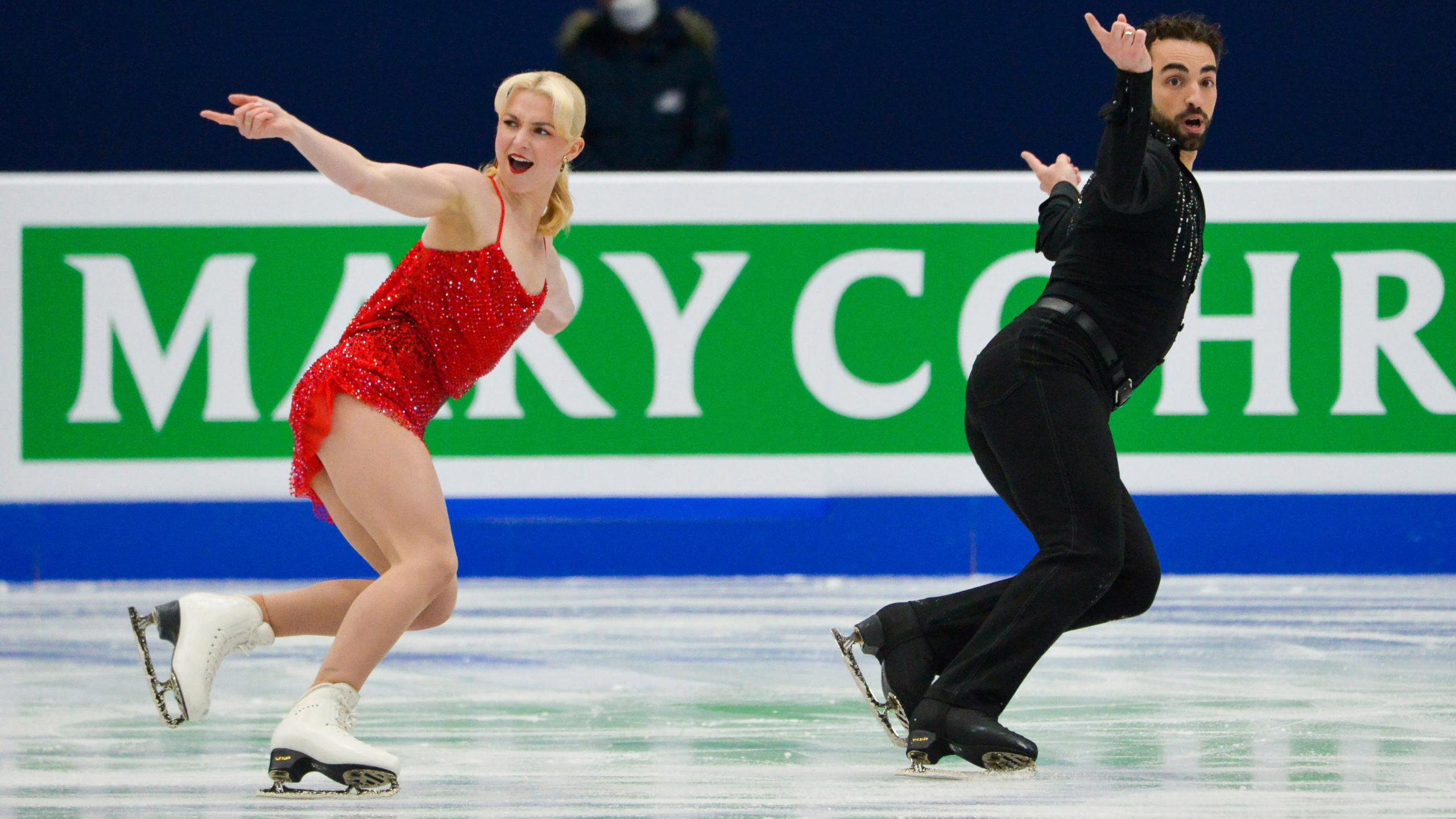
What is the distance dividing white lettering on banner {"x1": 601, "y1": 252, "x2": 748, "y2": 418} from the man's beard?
8.82 feet

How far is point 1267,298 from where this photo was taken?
540 cm

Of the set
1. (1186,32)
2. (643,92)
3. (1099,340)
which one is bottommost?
(1099,340)

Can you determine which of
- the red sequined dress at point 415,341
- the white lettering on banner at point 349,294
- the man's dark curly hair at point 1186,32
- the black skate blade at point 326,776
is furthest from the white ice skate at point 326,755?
the white lettering on banner at point 349,294

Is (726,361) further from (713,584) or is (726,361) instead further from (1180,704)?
(1180,704)

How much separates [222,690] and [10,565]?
6.73ft

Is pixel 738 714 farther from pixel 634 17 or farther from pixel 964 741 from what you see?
pixel 634 17

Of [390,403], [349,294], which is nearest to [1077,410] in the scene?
[390,403]

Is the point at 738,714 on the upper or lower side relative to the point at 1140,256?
lower

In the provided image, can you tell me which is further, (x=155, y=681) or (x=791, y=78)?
(x=791, y=78)

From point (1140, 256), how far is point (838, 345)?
8.88 ft

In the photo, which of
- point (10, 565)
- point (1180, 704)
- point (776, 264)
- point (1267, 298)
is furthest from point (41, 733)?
point (1267, 298)

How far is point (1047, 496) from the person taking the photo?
275 cm

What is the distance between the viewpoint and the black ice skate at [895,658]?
9.47 feet

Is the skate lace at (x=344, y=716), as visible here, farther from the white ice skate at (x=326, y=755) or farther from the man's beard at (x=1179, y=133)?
the man's beard at (x=1179, y=133)
